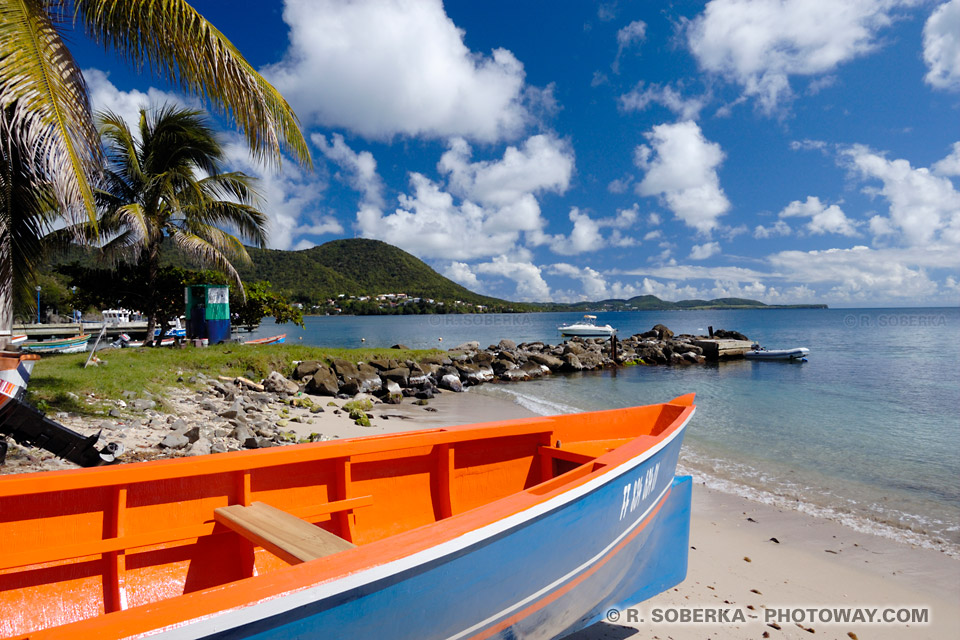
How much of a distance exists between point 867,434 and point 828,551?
7.84 meters

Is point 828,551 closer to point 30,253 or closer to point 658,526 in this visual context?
point 658,526

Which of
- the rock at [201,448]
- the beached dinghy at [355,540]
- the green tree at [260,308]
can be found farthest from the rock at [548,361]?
the beached dinghy at [355,540]

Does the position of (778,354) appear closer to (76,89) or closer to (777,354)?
(777,354)

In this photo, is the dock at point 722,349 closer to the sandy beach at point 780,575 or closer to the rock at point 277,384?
the rock at point 277,384

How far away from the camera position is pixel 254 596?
61.1 inches

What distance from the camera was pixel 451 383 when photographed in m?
18.2

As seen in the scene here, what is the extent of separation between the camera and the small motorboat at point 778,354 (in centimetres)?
3125

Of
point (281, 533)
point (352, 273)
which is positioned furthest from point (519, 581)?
point (352, 273)

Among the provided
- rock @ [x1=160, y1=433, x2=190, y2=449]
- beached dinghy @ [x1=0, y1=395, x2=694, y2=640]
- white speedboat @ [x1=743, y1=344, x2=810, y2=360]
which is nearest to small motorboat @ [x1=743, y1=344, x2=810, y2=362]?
white speedboat @ [x1=743, y1=344, x2=810, y2=360]

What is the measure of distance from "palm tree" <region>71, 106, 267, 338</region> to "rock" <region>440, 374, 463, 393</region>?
8.20m

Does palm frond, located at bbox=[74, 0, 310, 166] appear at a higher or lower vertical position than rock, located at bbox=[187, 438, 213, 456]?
higher

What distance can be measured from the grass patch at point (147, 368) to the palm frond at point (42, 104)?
391cm

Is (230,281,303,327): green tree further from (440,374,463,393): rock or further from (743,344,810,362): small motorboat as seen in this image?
(743,344,810,362): small motorboat

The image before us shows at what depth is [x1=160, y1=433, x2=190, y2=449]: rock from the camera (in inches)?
265
